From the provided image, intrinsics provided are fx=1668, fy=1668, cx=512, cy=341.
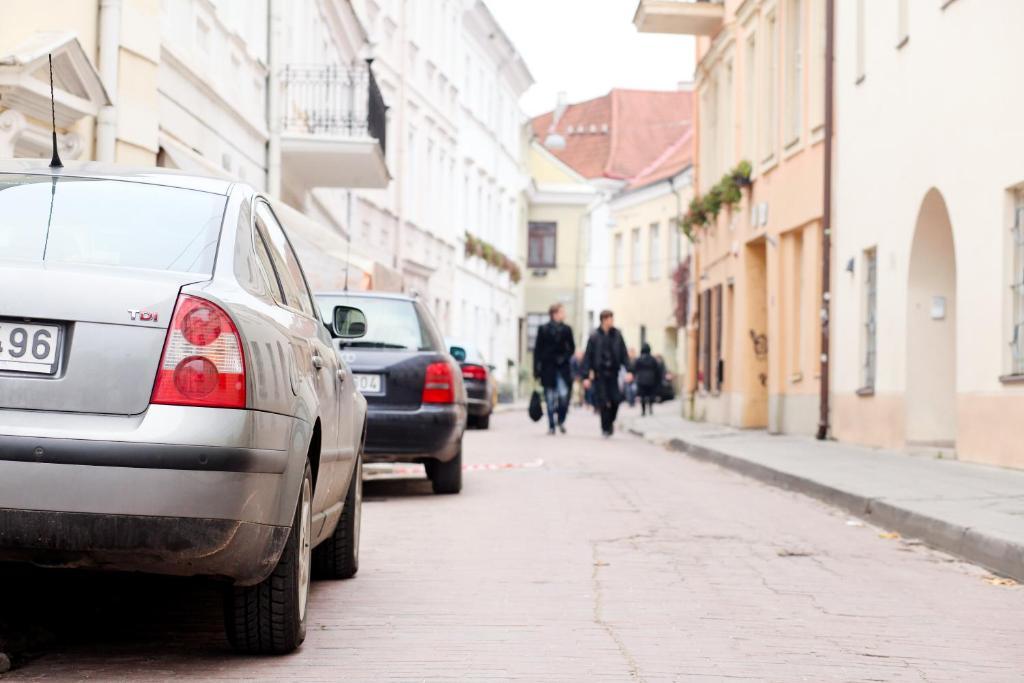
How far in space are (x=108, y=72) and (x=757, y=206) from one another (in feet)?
45.3

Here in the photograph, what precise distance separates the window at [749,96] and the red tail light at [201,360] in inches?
948

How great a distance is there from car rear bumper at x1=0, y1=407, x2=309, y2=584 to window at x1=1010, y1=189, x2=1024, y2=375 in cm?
1098

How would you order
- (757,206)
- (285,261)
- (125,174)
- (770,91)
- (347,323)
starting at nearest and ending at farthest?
(125,174) < (285,261) < (347,323) < (770,91) < (757,206)

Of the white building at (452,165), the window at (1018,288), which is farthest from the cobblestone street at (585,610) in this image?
the white building at (452,165)

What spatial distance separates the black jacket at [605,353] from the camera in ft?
80.0

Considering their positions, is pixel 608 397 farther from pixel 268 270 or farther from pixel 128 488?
pixel 128 488

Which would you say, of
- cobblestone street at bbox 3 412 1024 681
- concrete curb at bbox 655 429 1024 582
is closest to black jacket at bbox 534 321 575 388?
concrete curb at bbox 655 429 1024 582

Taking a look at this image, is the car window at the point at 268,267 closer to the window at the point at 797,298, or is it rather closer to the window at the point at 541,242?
the window at the point at 797,298

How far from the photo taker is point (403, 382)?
12.5 meters

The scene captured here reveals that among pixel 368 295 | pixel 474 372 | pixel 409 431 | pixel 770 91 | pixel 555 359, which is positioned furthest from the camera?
pixel 770 91

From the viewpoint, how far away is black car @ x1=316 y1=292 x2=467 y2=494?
12391mm

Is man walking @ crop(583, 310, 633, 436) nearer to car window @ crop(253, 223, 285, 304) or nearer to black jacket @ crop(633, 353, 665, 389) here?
black jacket @ crop(633, 353, 665, 389)

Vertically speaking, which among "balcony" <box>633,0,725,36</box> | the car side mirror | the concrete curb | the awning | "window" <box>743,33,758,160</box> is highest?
"balcony" <box>633,0,725,36</box>

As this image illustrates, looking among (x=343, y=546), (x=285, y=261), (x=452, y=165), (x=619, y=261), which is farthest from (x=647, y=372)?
(x=285, y=261)
